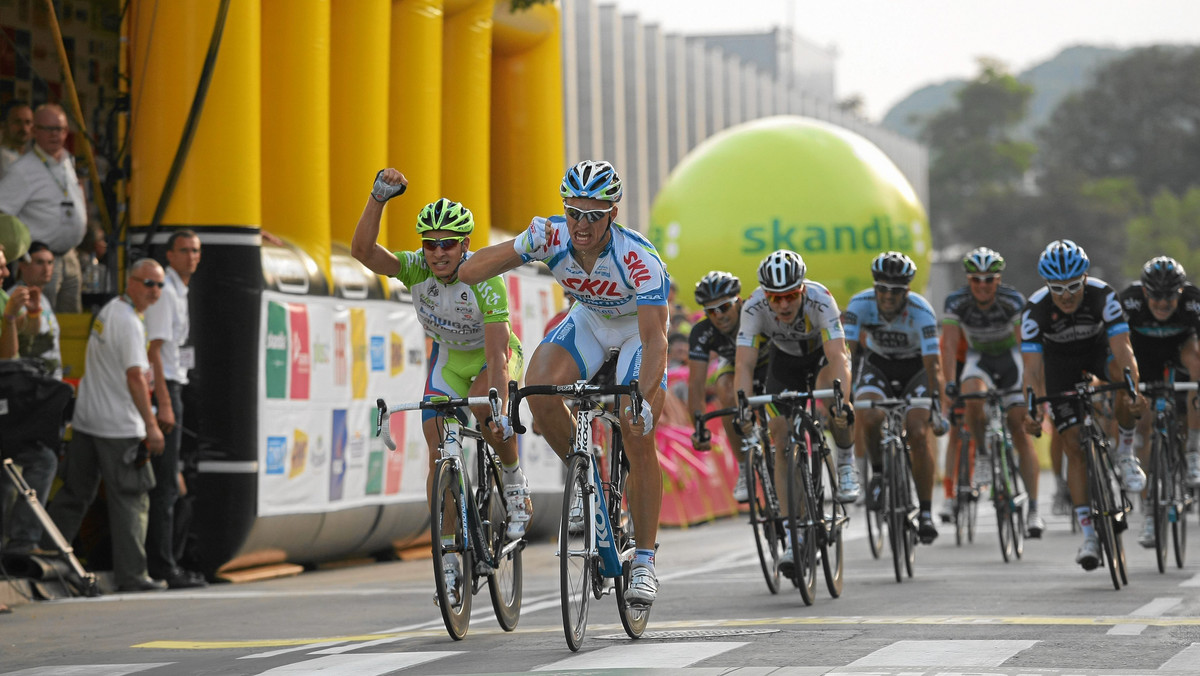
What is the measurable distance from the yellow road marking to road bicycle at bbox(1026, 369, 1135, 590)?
6.05 feet

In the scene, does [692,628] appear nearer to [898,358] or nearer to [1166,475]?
[1166,475]

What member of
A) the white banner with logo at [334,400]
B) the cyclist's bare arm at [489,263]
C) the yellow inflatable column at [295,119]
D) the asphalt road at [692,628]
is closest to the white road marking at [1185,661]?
the asphalt road at [692,628]

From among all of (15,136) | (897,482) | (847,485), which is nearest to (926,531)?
(897,482)

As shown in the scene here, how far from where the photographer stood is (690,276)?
24.0 meters

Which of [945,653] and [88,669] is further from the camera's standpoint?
[88,669]

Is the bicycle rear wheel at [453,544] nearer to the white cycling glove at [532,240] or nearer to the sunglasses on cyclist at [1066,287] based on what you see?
the white cycling glove at [532,240]

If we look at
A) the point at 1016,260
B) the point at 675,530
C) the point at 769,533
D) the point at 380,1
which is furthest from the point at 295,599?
the point at 1016,260

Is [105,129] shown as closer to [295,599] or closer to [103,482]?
[103,482]

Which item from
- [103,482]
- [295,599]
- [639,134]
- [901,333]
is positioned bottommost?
[295,599]

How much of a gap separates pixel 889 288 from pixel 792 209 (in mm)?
10160

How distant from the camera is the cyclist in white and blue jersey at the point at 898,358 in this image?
43.0 ft

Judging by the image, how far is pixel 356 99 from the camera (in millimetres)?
15461

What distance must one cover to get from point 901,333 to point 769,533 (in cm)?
305

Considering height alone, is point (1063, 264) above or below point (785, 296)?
above
